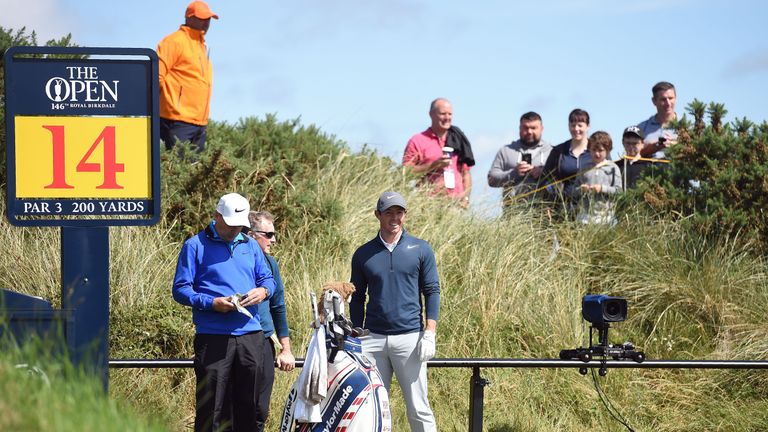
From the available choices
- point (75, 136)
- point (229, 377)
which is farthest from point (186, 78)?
point (75, 136)

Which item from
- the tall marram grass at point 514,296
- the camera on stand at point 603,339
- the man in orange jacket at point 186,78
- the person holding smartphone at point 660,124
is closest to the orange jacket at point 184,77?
the man in orange jacket at point 186,78

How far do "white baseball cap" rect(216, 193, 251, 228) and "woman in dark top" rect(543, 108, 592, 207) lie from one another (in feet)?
20.1

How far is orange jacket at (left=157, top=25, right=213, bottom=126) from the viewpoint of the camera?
1261 centimetres

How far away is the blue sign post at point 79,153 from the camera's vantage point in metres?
6.19

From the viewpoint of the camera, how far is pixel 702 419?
32.7 ft

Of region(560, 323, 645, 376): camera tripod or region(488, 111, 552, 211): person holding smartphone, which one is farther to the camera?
region(488, 111, 552, 211): person holding smartphone

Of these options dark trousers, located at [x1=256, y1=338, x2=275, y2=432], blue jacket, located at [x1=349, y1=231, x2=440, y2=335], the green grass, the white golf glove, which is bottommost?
dark trousers, located at [x1=256, y1=338, x2=275, y2=432]

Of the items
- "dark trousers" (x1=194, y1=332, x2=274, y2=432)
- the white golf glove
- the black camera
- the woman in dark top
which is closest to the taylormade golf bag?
"dark trousers" (x1=194, y1=332, x2=274, y2=432)

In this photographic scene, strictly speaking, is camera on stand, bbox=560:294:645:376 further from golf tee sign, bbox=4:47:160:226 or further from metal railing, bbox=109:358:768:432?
golf tee sign, bbox=4:47:160:226

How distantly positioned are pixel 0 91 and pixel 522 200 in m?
5.72

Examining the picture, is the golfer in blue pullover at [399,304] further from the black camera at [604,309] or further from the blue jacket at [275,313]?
the black camera at [604,309]

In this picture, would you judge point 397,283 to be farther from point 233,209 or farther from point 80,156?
point 80,156

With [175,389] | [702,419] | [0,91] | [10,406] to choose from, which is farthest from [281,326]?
[0,91]

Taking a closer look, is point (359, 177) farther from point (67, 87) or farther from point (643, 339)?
point (67, 87)
